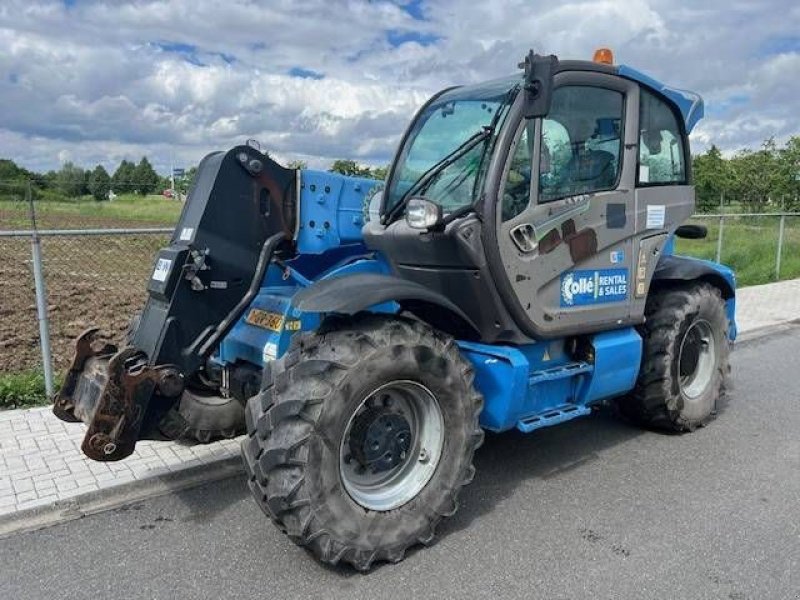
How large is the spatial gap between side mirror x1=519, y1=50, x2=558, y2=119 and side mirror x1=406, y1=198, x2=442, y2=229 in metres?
0.69

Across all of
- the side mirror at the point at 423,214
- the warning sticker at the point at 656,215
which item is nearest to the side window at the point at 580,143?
the warning sticker at the point at 656,215

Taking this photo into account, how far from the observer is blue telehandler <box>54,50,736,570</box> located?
341cm

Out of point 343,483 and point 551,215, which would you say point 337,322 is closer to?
point 343,483

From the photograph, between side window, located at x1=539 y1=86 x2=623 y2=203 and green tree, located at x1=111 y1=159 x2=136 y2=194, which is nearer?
side window, located at x1=539 y1=86 x2=623 y2=203

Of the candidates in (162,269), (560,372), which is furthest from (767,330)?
(162,269)

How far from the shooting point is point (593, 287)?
179 inches

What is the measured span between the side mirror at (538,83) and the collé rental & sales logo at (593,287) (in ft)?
3.71

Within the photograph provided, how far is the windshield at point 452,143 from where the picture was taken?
13.3ft

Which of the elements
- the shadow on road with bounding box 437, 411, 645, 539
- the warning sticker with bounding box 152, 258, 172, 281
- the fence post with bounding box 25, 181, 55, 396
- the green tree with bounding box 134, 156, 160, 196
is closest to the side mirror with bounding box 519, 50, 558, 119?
the warning sticker with bounding box 152, 258, 172, 281

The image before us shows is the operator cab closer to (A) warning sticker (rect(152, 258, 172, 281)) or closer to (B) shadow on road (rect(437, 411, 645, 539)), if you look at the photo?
(B) shadow on road (rect(437, 411, 645, 539))

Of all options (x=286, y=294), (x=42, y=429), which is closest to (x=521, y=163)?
(x=286, y=294)

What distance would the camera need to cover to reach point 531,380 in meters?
4.18

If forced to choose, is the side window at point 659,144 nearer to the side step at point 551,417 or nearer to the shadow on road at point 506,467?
the side step at point 551,417

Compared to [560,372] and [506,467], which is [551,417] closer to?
[560,372]
